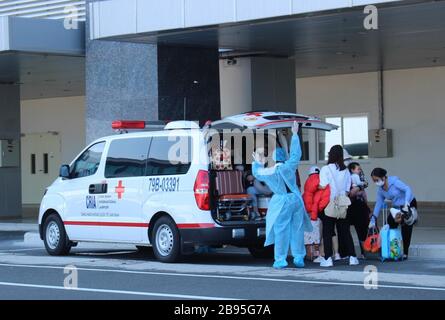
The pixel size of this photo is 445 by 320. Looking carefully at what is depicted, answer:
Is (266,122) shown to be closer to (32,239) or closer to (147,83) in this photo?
(147,83)

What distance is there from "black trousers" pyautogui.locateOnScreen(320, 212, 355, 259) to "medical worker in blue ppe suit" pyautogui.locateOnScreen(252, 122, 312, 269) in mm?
398

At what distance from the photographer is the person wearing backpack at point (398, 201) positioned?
1445 centimetres

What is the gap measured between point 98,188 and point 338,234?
Result: 3867 mm

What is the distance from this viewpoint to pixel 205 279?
1266 centimetres

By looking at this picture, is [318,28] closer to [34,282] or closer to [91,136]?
[91,136]

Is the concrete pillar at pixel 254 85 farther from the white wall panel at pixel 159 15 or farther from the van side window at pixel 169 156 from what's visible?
the van side window at pixel 169 156

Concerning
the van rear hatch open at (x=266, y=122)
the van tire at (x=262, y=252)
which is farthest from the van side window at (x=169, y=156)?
the van tire at (x=262, y=252)

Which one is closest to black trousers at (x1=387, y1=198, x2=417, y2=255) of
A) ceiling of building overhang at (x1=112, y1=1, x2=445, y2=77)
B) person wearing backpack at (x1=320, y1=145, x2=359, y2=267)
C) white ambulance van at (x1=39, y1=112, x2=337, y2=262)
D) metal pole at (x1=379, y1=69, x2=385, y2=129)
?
person wearing backpack at (x1=320, y1=145, x2=359, y2=267)

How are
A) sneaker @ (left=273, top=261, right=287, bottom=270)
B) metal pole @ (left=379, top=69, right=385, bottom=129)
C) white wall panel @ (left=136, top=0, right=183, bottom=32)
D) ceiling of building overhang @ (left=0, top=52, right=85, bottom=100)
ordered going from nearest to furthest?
sneaker @ (left=273, top=261, right=287, bottom=270) < white wall panel @ (left=136, top=0, right=183, bottom=32) < ceiling of building overhang @ (left=0, top=52, right=85, bottom=100) < metal pole @ (left=379, top=69, right=385, bottom=129)

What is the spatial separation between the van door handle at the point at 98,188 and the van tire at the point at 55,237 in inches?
40.0

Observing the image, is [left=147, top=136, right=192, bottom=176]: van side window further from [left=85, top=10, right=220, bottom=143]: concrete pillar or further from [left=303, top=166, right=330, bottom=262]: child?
[left=85, top=10, right=220, bottom=143]: concrete pillar

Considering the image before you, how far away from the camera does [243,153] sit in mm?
14711

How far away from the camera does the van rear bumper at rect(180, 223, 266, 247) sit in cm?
1400
